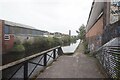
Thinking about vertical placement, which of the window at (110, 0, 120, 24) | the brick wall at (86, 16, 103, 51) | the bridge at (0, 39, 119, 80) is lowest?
the bridge at (0, 39, 119, 80)

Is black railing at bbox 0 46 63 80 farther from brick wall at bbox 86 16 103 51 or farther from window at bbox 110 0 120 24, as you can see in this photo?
window at bbox 110 0 120 24

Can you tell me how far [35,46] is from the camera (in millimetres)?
33156

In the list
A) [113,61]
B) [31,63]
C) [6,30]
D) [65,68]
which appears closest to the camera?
[113,61]

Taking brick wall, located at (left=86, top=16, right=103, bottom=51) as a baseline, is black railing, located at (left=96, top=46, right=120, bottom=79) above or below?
below

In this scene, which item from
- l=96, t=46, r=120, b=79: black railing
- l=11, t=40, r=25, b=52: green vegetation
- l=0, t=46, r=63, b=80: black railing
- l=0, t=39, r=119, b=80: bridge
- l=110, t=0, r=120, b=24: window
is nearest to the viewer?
l=96, t=46, r=120, b=79: black railing

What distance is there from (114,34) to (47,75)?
10.1ft

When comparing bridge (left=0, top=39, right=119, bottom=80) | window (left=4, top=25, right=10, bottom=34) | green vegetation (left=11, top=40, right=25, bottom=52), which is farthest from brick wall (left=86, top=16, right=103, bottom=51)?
window (left=4, top=25, right=10, bottom=34)

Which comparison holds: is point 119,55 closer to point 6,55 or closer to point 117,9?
point 117,9

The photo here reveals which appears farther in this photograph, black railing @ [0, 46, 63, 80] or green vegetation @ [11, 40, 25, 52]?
green vegetation @ [11, 40, 25, 52]

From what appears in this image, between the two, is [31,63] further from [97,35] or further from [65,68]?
[97,35]

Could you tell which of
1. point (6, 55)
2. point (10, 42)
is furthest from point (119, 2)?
point (10, 42)

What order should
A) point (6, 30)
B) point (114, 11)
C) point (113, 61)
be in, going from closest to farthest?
point (113, 61), point (114, 11), point (6, 30)

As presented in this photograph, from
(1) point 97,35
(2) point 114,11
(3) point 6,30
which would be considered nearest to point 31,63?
(2) point 114,11

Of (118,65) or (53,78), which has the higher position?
A: (118,65)
